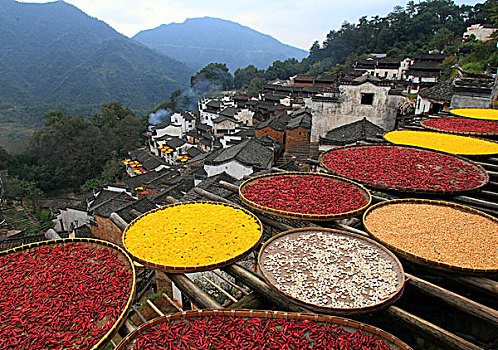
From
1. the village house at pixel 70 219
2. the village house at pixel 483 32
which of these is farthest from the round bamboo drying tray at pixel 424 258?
the village house at pixel 483 32

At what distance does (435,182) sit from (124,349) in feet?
12.1

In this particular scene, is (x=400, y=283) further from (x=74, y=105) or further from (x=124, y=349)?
(x=74, y=105)

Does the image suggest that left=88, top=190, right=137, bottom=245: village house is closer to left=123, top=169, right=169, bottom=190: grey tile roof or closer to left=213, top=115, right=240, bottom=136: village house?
left=123, top=169, right=169, bottom=190: grey tile roof

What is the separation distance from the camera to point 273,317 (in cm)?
207

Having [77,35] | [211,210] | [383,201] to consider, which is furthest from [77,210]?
[77,35]

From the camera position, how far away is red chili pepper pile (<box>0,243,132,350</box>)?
1.92 m

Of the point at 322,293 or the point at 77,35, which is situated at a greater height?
the point at 77,35

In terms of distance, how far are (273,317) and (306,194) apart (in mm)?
1775

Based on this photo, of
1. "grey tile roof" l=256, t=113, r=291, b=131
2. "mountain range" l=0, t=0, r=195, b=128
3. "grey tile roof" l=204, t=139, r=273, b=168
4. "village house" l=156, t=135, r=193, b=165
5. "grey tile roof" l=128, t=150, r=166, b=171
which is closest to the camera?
"grey tile roof" l=204, t=139, r=273, b=168

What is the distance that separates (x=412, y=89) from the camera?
88.4 feet

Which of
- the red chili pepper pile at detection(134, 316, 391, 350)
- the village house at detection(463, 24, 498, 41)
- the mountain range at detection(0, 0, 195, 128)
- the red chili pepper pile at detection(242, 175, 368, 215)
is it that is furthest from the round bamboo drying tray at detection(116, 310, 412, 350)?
the mountain range at detection(0, 0, 195, 128)

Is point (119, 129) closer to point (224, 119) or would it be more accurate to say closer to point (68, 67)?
point (224, 119)

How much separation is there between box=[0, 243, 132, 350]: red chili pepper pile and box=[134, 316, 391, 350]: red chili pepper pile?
1.19 feet

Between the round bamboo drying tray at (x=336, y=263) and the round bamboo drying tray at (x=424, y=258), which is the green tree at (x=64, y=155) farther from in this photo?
the round bamboo drying tray at (x=424, y=258)
